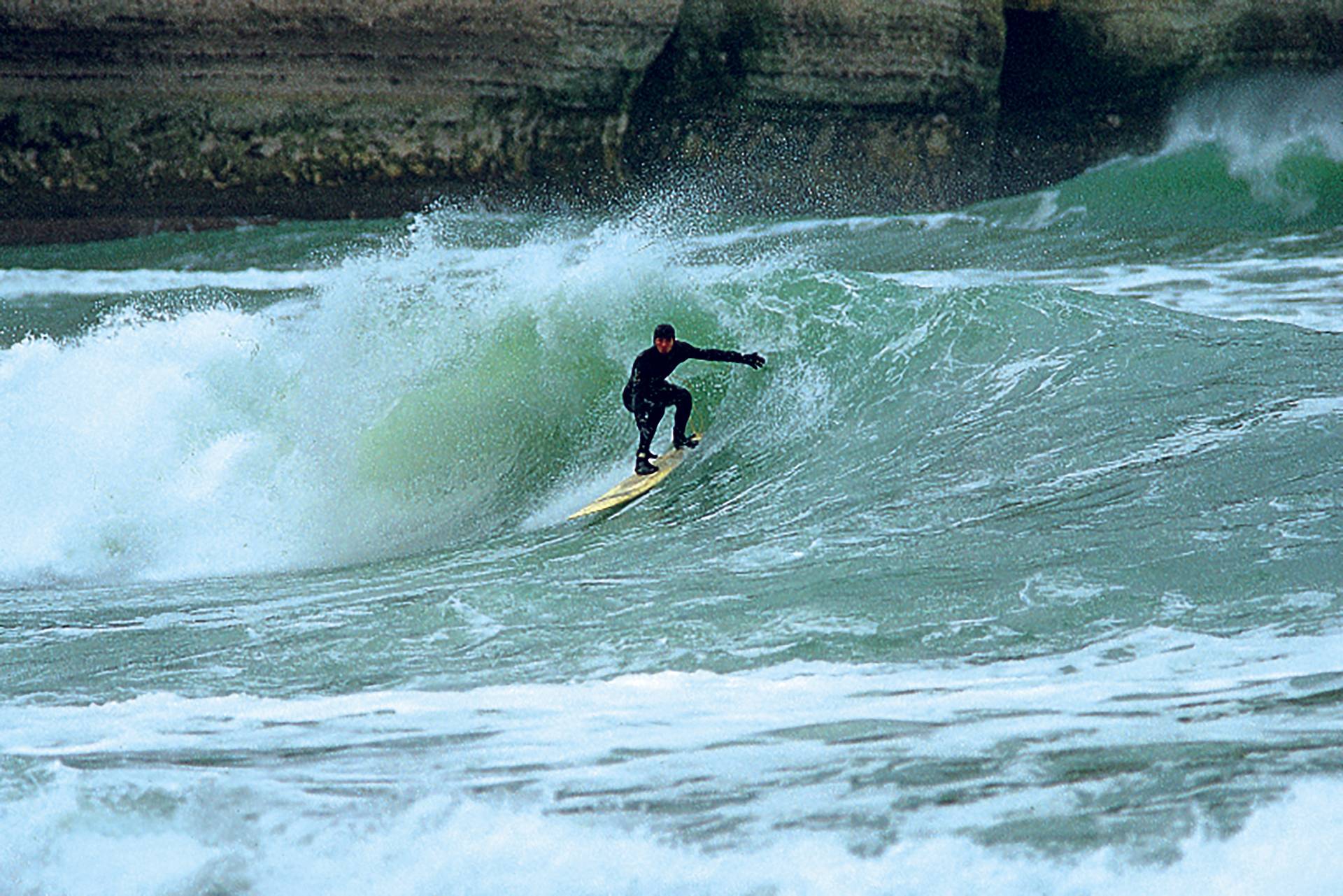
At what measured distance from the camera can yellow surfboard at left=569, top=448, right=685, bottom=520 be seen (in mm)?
7605

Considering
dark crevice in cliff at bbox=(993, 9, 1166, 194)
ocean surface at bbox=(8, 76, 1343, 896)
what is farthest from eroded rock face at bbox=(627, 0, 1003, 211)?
ocean surface at bbox=(8, 76, 1343, 896)

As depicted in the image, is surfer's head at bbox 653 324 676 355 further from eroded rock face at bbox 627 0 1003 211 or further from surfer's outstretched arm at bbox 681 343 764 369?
eroded rock face at bbox 627 0 1003 211

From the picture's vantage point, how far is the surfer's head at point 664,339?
7.45m

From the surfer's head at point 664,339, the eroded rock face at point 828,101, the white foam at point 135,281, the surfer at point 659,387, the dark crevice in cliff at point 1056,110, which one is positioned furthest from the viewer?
the dark crevice in cliff at point 1056,110

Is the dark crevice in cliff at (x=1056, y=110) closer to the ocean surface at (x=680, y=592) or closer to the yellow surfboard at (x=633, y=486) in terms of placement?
the ocean surface at (x=680, y=592)

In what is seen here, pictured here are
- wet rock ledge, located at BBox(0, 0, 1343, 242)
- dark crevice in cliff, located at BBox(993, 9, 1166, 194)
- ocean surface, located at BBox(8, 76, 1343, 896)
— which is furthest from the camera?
dark crevice in cliff, located at BBox(993, 9, 1166, 194)

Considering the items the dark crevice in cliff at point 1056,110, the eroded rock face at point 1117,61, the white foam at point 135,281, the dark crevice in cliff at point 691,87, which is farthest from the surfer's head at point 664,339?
the eroded rock face at point 1117,61

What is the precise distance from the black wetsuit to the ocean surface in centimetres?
38

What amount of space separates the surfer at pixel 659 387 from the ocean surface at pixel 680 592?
1.07 ft

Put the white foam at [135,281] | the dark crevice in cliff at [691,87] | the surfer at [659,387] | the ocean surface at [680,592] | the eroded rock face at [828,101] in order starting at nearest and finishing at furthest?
the ocean surface at [680,592]
the surfer at [659,387]
the white foam at [135,281]
the dark crevice in cliff at [691,87]
the eroded rock face at [828,101]

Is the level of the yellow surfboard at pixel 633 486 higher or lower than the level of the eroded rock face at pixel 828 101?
lower

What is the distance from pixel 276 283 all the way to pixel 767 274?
7.20 meters

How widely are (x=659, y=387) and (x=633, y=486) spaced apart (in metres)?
0.57

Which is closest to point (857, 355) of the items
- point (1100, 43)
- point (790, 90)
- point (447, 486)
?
point (447, 486)
